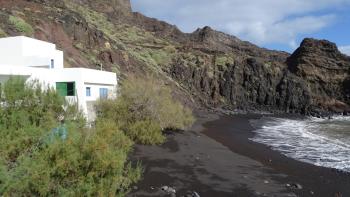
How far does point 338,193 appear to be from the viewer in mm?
17922

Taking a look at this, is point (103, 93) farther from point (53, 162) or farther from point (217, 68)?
point (217, 68)

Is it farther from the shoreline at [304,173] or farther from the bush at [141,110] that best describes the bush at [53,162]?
the bush at [141,110]

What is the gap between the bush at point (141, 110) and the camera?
26875 millimetres

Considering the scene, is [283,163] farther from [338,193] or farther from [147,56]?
[147,56]

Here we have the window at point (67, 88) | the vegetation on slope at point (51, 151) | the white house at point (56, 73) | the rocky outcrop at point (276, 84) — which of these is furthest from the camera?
the rocky outcrop at point (276, 84)

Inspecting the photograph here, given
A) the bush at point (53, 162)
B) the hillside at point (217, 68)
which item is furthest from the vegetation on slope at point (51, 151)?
the hillside at point (217, 68)

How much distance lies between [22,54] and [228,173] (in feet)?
61.2

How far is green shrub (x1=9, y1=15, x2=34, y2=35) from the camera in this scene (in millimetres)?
44875

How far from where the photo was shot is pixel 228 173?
67.7 feet

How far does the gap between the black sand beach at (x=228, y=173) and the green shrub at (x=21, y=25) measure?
25507 millimetres

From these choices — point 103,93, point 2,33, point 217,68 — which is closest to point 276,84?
point 217,68

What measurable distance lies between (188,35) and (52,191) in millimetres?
158337

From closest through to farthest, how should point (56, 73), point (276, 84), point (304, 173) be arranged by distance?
point (304, 173) → point (56, 73) → point (276, 84)

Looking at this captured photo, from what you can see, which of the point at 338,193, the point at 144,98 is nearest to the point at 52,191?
the point at 338,193
